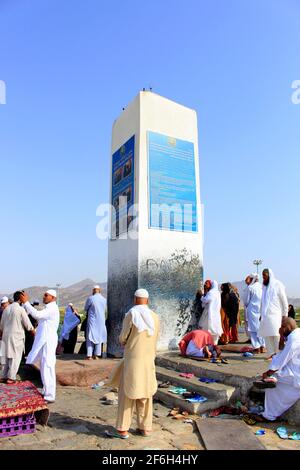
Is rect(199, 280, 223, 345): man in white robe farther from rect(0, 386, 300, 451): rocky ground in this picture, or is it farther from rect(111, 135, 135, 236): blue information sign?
rect(0, 386, 300, 451): rocky ground

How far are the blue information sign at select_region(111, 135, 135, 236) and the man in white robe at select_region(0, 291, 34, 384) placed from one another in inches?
104

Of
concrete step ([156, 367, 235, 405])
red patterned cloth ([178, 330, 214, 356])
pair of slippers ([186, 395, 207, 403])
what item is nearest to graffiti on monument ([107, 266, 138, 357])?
red patterned cloth ([178, 330, 214, 356])

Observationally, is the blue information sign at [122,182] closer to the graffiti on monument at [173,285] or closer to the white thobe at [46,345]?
the graffiti on monument at [173,285]

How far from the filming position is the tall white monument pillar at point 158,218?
7.21 meters

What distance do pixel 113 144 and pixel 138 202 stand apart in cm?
221

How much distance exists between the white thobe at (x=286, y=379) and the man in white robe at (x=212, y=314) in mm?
2678

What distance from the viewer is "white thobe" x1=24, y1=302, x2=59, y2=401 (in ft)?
17.4

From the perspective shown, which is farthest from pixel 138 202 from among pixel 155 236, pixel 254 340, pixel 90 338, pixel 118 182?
pixel 254 340

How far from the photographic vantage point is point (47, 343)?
17.6 ft

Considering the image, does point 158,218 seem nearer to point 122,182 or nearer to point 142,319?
point 122,182

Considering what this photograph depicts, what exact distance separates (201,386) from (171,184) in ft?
13.1

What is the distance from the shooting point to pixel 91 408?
5.00 meters

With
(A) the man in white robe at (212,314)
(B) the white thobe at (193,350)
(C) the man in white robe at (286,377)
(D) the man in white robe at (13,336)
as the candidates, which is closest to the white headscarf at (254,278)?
(A) the man in white robe at (212,314)

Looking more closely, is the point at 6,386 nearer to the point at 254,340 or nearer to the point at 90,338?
the point at 90,338
